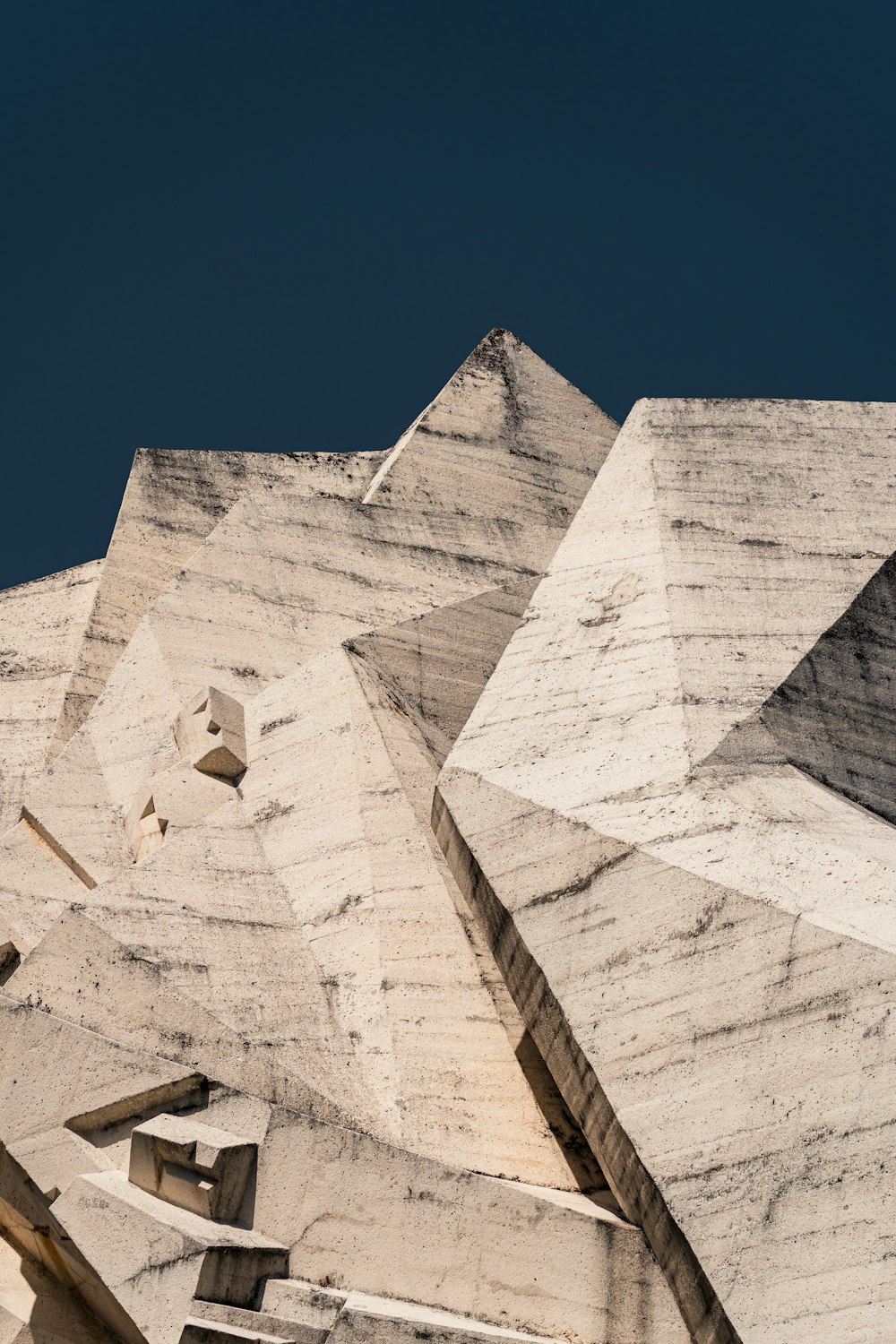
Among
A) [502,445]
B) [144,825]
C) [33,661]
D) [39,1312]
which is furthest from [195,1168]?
[502,445]

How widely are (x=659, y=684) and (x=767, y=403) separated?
318cm

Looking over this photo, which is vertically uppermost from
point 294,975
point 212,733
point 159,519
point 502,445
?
point 502,445

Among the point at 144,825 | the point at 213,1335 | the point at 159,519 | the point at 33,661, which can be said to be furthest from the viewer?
the point at 159,519

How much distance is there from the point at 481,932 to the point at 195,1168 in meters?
2.49

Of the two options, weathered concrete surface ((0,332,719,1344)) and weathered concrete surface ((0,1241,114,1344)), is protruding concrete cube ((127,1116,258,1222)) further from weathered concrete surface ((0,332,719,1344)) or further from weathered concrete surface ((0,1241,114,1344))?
weathered concrete surface ((0,1241,114,1344))

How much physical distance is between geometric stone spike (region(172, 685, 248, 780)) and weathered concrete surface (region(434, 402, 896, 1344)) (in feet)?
4.55

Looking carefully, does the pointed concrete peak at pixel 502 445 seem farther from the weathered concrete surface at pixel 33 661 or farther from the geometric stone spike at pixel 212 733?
the geometric stone spike at pixel 212 733

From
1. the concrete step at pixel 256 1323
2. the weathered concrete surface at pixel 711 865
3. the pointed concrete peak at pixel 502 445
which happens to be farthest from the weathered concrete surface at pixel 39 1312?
the pointed concrete peak at pixel 502 445

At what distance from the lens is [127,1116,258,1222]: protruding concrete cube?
27.2ft

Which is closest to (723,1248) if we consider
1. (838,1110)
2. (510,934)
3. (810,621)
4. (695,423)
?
(838,1110)

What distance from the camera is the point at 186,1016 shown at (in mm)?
9188

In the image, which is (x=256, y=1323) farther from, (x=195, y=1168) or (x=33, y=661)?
(x=33, y=661)

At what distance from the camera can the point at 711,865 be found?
897cm

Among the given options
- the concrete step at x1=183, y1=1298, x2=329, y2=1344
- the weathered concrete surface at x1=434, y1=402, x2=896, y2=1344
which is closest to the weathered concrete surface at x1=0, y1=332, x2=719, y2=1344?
the concrete step at x1=183, y1=1298, x2=329, y2=1344
